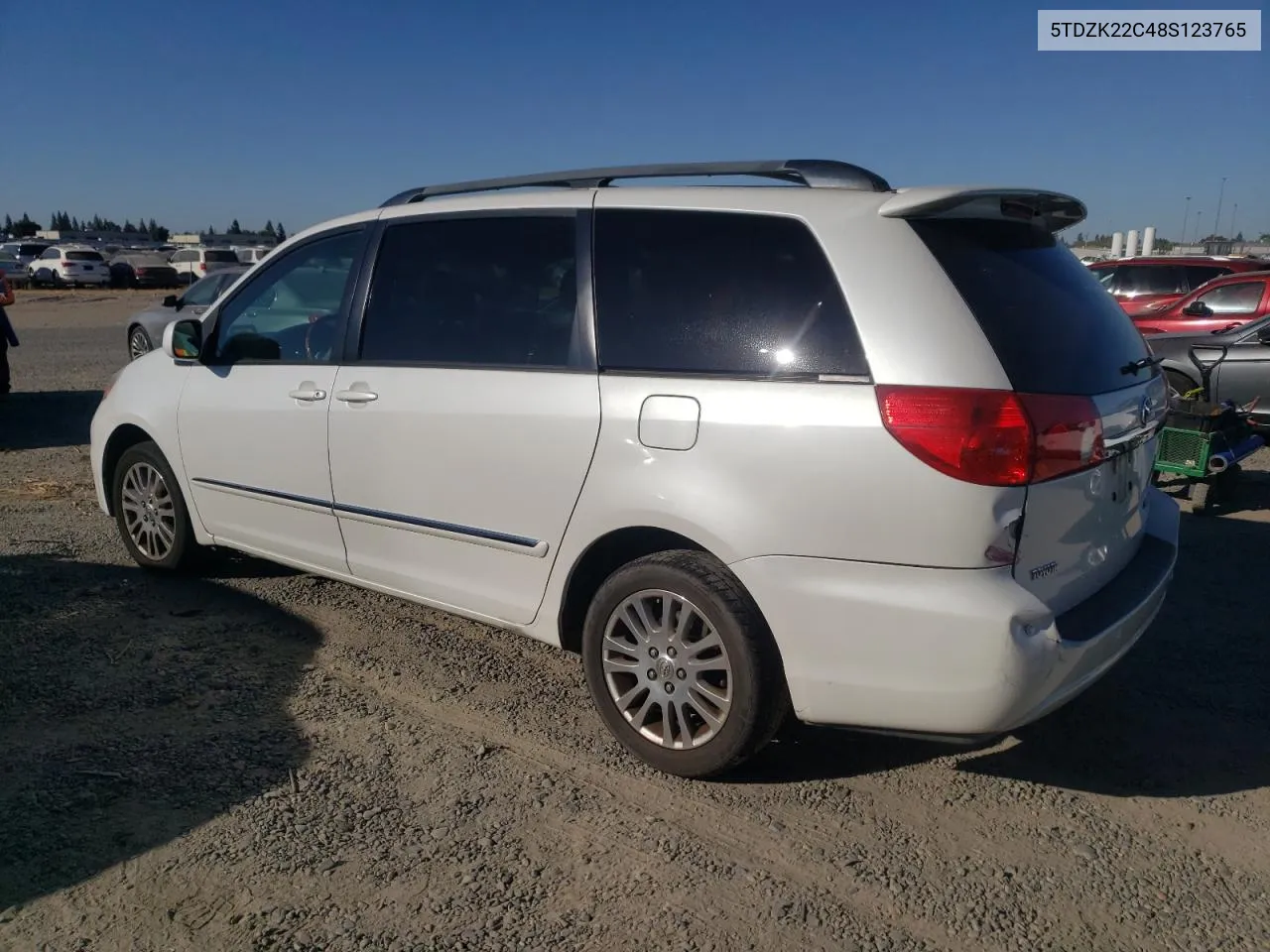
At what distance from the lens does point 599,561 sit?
359 cm

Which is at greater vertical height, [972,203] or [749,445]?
[972,203]

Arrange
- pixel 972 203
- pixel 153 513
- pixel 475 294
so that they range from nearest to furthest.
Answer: pixel 972 203 < pixel 475 294 < pixel 153 513

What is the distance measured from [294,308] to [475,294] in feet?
4.09

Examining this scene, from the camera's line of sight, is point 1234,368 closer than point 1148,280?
Yes

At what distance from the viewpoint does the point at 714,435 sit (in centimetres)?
311

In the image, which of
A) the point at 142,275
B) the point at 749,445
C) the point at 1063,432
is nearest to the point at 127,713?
the point at 749,445

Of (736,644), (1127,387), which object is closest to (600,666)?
(736,644)

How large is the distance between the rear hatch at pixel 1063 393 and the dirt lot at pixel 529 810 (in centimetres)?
75

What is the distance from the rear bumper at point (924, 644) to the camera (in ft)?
9.21

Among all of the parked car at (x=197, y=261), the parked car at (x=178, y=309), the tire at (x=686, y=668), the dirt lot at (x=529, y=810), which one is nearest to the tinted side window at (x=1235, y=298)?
the dirt lot at (x=529, y=810)

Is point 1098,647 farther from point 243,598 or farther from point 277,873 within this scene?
point 243,598

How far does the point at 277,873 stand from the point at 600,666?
1.17 m

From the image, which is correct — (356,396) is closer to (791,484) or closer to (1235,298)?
(791,484)

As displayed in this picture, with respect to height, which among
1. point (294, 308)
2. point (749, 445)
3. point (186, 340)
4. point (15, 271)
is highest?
point (15, 271)
